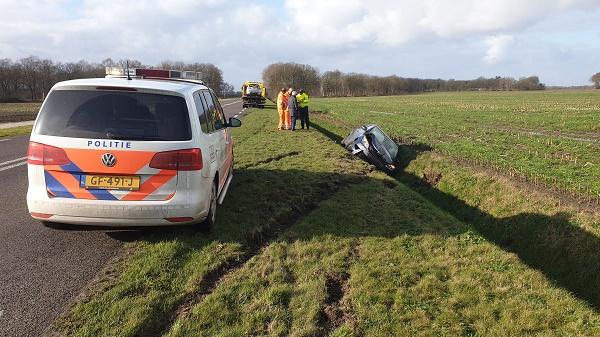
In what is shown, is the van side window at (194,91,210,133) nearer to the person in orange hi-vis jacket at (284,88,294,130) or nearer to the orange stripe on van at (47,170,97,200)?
the orange stripe on van at (47,170,97,200)

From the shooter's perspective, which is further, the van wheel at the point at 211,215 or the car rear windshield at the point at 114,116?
the van wheel at the point at 211,215

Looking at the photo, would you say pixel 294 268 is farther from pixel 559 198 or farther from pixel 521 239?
pixel 559 198

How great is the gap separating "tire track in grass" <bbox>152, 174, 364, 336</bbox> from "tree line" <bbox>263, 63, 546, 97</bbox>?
80.5 metres

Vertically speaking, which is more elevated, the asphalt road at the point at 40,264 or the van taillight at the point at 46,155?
the van taillight at the point at 46,155

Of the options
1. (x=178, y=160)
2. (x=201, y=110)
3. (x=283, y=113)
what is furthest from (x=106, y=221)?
(x=283, y=113)

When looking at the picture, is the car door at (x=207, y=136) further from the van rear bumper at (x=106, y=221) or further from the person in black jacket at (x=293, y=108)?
the person in black jacket at (x=293, y=108)

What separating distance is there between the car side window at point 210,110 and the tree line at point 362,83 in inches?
3167

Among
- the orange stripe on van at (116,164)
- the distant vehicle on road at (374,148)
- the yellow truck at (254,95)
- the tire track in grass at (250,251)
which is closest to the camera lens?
the tire track in grass at (250,251)

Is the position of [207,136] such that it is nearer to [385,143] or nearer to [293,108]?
[385,143]

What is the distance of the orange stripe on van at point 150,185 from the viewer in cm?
448

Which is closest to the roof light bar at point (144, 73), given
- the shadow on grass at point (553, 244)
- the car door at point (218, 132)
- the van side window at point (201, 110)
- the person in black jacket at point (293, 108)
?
the car door at point (218, 132)

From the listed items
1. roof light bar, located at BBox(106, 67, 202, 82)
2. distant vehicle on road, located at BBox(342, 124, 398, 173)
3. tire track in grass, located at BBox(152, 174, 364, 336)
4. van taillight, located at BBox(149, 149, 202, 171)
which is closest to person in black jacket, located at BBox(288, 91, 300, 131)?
distant vehicle on road, located at BBox(342, 124, 398, 173)

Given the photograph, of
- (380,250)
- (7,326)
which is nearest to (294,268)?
(380,250)

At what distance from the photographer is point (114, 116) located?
4.60m
